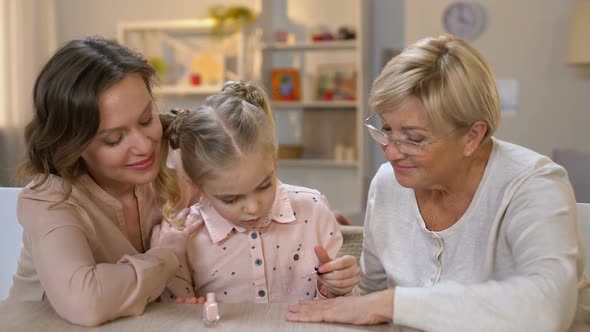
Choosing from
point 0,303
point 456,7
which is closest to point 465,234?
point 0,303

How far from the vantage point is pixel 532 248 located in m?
1.16

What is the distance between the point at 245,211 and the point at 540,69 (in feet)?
11.6

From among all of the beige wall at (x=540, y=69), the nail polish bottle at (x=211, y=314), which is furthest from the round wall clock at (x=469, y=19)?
the nail polish bottle at (x=211, y=314)

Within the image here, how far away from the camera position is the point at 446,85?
1.25 meters

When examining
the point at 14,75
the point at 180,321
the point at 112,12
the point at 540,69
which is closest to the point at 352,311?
the point at 180,321

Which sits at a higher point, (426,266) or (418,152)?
(418,152)

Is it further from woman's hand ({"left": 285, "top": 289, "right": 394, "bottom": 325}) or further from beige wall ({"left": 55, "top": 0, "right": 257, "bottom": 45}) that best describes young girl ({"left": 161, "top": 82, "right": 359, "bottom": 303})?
beige wall ({"left": 55, "top": 0, "right": 257, "bottom": 45})

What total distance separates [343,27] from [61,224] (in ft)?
12.3

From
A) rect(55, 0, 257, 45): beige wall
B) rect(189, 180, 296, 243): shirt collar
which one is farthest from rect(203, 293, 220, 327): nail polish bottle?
rect(55, 0, 257, 45): beige wall

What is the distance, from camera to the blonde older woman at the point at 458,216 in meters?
1.11

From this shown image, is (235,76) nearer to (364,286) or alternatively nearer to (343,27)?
(343,27)

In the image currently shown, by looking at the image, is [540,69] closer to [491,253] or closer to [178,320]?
[491,253]

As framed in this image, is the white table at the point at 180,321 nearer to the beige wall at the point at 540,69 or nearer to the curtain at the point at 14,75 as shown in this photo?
the curtain at the point at 14,75

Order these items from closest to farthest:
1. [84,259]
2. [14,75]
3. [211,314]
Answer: [211,314]
[84,259]
[14,75]
